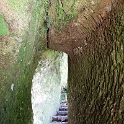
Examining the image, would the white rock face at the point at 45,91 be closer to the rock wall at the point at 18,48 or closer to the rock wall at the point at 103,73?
the rock wall at the point at 18,48

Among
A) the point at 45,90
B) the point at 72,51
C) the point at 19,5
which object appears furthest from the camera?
the point at 45,90

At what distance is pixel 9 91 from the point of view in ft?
9.39

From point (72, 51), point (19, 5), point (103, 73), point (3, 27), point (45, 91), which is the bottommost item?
point (45, 91)

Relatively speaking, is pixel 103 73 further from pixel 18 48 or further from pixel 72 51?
pixel 18 48

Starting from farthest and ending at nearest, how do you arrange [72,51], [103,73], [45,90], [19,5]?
[45,90] → [19,5] → [72,51] → [103,73]

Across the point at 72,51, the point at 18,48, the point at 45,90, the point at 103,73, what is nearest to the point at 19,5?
the point at 18,48

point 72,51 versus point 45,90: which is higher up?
point 72,51

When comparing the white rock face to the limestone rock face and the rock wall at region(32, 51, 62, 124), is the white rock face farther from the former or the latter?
the limestone rock face

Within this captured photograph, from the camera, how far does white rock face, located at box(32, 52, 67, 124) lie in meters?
3.47

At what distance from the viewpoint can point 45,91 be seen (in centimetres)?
431

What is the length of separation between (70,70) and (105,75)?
1.02 m

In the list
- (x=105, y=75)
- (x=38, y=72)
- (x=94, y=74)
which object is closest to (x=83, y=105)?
(x=94, y=74)

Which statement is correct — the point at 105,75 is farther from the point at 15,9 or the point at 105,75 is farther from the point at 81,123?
the point at 15,9

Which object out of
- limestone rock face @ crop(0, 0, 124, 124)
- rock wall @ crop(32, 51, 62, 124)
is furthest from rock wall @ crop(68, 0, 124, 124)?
rock wall @ crop(32, 51, 62, 124)
